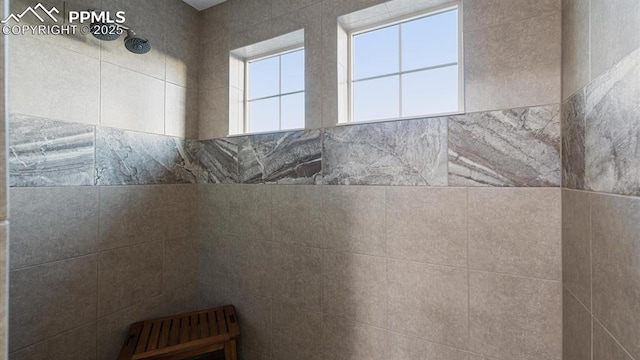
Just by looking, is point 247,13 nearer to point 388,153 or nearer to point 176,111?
point 176,111

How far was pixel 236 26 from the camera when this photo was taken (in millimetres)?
1746

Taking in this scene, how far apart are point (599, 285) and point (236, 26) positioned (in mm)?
2032

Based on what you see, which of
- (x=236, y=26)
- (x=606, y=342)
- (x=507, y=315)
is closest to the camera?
(x=606, y=342)

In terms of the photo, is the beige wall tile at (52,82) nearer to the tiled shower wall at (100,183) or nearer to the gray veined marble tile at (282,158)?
the tiled shower wall at (100,183)

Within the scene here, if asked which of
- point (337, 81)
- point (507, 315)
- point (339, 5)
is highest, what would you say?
point (339, 5)

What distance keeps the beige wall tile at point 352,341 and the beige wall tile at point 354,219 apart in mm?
367

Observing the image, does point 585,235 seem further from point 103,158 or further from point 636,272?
point 103,158

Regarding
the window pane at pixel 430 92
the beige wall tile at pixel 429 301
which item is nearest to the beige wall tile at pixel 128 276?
the beige wall tile at pixel 429 301

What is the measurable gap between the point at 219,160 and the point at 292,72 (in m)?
0.71

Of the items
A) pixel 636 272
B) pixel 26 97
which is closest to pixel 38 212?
pixel 26 97

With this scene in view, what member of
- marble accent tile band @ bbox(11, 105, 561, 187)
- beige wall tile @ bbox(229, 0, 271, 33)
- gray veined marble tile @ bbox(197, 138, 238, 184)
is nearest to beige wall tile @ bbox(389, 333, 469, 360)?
marble accent tile band @ bbox(11, 105, 561, 187)

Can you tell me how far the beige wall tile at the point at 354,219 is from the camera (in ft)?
4.30

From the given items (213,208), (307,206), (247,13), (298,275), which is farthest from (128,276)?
(247,13)

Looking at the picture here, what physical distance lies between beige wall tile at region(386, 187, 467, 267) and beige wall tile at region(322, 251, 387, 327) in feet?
0.46
